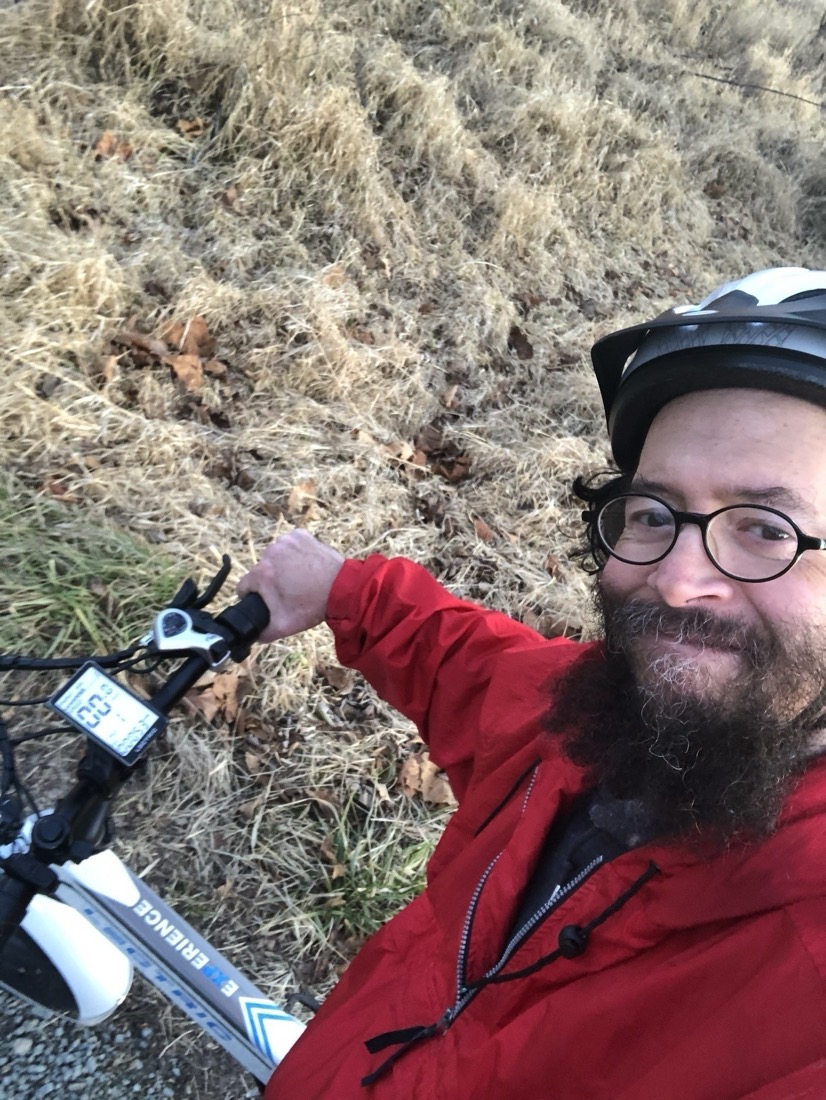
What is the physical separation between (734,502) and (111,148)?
4.20m

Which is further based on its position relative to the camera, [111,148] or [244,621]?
[111,148]

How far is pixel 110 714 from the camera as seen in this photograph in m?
1.28

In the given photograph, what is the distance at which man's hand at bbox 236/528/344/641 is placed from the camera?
6.29 ft

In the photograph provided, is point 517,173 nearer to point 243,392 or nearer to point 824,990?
point 243,392

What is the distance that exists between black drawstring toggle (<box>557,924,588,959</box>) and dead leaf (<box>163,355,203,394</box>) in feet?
10.3

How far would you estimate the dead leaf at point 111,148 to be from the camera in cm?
412

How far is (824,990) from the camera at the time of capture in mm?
990

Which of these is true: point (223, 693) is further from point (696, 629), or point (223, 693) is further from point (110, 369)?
point (696, 629)

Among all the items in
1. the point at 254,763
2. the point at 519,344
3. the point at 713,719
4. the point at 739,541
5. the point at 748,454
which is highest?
the point at 748,454

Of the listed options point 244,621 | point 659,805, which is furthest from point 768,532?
point 244,621

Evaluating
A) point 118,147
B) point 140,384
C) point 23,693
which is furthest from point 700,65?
point 23,693

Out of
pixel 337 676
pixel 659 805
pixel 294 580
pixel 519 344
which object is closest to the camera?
pixel 659 805

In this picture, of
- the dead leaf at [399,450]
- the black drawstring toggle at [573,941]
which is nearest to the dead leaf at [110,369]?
the dead leaf at [399,450]

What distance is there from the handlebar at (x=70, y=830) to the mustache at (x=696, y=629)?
0.92 m
